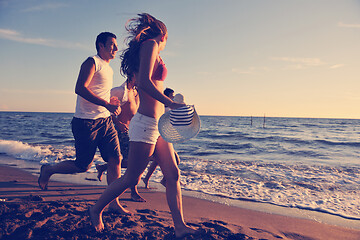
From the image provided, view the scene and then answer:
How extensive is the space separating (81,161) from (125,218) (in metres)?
0.80

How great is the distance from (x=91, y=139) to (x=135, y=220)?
0.99m

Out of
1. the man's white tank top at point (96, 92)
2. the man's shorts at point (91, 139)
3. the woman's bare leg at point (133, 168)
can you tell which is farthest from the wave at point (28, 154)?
the woman's bare leg at point (133, 168)

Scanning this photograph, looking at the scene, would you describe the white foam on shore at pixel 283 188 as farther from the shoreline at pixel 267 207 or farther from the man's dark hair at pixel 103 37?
the man's dark hair at pixel 103 37

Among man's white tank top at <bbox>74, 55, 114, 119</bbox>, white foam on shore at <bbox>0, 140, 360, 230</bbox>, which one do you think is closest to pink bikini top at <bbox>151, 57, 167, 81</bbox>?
man's white tank top at <bbox>74, 55, 114, 119</bbox>

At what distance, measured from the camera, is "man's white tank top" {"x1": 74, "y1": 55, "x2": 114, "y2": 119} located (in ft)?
9.18

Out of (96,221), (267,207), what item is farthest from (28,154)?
(267,207)

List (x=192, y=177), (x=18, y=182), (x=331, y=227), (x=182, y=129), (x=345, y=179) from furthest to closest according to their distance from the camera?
(x=345, y=179), (x=192, y=177), (x=18, y=182), (x=331, y=227), (x=182, y=129)

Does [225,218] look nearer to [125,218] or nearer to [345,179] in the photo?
[125,218]

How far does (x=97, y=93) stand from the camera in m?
2.83

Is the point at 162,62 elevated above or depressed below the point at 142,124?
above

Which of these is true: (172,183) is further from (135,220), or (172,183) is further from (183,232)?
(135,220)

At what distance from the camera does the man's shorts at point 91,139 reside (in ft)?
9.11

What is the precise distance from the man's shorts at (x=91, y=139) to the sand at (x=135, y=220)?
2.04 ft

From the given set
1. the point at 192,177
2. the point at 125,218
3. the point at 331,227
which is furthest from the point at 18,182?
the point at 331,227
